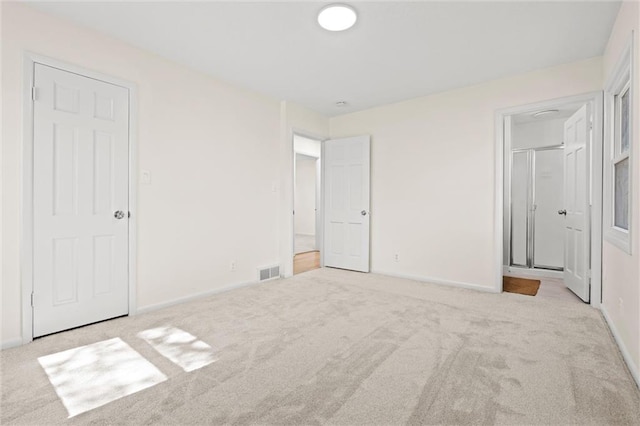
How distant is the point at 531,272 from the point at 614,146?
2676 millimetres

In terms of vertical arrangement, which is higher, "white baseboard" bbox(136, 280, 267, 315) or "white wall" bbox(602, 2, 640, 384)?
"white wall" bbox(602, 2, 640, 384)

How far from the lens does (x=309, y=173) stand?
10.5 m

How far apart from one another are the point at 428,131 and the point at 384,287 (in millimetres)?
2183

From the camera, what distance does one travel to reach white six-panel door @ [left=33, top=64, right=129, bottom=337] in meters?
2.47

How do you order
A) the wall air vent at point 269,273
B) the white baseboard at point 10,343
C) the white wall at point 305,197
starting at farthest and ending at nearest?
the white wall at point 305,197 → the wall air vent at point 269,273 → the white baseboard at point 10,343

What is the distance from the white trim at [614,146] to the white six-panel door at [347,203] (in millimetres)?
Result: 2716

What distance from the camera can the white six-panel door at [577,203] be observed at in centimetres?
342

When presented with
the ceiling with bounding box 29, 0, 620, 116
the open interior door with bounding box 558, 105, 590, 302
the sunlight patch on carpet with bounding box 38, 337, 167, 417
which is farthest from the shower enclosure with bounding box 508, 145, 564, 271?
the sunlight patch on carpet with bounding box 38, 337, 167, 417

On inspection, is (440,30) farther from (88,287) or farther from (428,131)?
(88,287)

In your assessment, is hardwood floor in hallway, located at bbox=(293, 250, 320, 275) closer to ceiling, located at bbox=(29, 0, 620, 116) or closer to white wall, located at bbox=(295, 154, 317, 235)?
ceiling, located at bbox=(29, 0, 620, 116)

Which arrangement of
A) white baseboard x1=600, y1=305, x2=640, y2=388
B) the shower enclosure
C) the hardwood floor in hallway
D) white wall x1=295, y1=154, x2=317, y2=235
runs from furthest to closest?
white wall x1=295, y1=154, x2=317, y2=235
the hardwood floor in hallway
the shower enclosure
white baseboard x1=600, y1=305, x2=640, y2=388

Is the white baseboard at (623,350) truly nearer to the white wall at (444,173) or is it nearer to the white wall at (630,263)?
the white wall at (630,263)

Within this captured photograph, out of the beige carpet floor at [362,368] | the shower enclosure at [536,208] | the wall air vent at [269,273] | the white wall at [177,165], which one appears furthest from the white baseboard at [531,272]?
the white wall at [177,165]

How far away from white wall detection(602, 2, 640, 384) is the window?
0.10 metres
